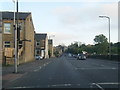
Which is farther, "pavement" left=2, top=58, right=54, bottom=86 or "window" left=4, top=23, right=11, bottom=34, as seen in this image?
"window" left=4, top=23, right=11, bottom=34

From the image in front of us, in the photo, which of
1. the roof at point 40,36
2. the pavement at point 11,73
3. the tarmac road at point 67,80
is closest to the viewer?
the tarmac road at point 67,80

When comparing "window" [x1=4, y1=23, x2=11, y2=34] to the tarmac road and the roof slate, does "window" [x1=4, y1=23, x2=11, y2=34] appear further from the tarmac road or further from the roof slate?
the roof slate

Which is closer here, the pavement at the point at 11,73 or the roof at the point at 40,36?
the pavement at the point at 11,73

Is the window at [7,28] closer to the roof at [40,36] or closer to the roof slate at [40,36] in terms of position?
the roof at [40,36]

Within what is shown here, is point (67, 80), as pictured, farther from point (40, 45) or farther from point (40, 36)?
point (40, 36)

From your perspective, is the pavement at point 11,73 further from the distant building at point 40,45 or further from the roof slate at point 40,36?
the roof slate at point 40,36

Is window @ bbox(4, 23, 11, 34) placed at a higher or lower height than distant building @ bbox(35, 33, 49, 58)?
higher

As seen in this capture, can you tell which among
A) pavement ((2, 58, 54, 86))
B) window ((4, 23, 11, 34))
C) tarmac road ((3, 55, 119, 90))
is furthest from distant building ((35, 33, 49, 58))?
tarmac road ((3, 55, 119, 90))

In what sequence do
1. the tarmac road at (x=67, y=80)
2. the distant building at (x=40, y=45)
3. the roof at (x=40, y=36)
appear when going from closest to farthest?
the tarmac road at (x=67, y=80), the distant building at (x=40, y=45), the roof at (x=40, y=36)

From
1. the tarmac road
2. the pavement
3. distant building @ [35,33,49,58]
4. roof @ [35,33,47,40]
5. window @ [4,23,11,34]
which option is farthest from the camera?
roof @ [35,33,47,40]

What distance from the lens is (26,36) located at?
55.5m

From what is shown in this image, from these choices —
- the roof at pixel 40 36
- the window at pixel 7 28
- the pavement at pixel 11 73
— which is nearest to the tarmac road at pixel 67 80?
the pavement at pixel 11 73

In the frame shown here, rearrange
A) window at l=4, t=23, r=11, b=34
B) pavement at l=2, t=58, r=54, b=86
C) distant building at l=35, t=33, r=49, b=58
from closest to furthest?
1. pavement at l=2, t=58, r=54, b=86
2. window at l=4, t=23, r=11, b=34
3. distant building at l=35, t=33, r=49, b=58

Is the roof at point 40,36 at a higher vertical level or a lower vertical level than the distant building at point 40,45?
higher
